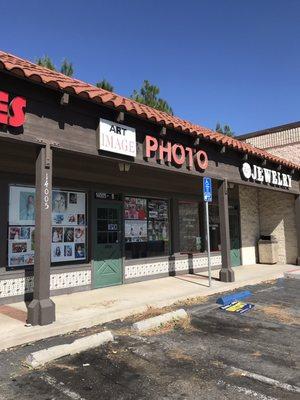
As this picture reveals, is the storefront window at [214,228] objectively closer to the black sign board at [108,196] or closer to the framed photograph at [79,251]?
the black sign board at [108,196]

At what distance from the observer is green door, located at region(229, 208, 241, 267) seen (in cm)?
1543

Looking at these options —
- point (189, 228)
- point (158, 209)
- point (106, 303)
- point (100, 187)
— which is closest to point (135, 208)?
point (158, 209)

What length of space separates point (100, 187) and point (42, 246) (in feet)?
14.1

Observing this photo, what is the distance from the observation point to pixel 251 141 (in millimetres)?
20062

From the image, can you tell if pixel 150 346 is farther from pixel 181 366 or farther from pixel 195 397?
pixel 195 397

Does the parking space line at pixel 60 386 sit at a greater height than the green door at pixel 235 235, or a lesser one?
lesser

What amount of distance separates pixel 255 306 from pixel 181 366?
3977mm

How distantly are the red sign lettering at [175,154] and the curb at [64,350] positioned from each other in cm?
408

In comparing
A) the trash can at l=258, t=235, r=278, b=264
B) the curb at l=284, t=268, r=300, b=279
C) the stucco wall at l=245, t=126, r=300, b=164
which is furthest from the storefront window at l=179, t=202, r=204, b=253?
the stucco wall at l=245, t=126, r=300, b=164

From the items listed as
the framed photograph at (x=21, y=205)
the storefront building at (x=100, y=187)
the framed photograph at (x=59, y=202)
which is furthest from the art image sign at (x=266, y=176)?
the framed photograph at (x=21, y=205)

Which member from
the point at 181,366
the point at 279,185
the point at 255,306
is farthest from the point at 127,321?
the point at 279,185

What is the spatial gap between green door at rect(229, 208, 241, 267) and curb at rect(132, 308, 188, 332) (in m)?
8.44

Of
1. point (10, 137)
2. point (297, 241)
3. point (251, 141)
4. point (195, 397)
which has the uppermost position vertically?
point (251, 141)

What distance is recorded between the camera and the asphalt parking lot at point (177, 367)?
4.06 m
